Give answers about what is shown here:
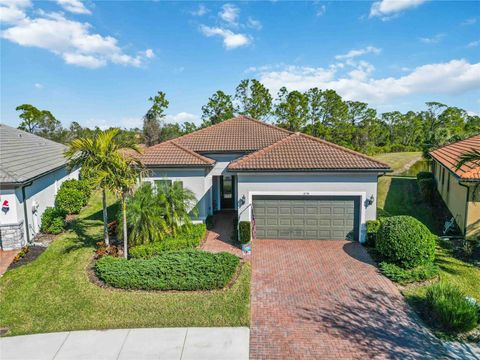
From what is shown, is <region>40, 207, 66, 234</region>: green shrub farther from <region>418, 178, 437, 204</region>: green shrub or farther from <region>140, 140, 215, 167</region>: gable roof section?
<region>418, 178, 437, 204</region>: green shrub

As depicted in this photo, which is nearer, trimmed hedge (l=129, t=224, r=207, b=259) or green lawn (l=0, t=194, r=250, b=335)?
green lawn (l=0, t=194, r=250, b=335)

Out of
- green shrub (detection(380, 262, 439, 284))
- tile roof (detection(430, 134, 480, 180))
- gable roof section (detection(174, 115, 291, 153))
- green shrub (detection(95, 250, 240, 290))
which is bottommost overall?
green shrub (detection(380, 262, 439, 284))

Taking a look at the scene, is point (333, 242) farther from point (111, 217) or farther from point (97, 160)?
point (111, 217)

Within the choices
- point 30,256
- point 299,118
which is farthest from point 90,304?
point 299,118

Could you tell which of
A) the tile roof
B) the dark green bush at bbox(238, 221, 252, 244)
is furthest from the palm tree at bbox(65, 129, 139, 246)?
the tile roof

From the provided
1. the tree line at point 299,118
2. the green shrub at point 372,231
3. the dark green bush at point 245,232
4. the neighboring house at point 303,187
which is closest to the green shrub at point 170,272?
the dark green bush at point 245,232

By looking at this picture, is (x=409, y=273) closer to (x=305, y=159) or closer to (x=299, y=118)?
(x=305, y=159)
